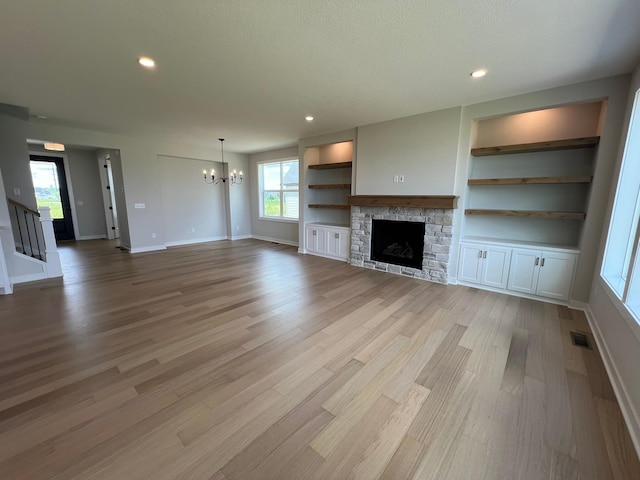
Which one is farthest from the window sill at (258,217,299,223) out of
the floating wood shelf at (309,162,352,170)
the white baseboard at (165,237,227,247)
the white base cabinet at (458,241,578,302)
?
the white base cabinet at (458,241,578,302)

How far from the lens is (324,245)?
6.04 m

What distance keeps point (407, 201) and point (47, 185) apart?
32.1 ft

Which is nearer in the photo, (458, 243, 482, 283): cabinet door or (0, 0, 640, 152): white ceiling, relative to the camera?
(0, 0, 640, 152): white ceiling

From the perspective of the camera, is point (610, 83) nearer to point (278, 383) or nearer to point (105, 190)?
point (278, 383)

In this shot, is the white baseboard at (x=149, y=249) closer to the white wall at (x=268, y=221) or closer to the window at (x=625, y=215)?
the white wall at (x=268, y=221)

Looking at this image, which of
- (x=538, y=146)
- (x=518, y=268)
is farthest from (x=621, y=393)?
(x=538, y=146)

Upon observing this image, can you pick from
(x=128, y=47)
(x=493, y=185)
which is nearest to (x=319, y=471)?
(x=128, y=47)

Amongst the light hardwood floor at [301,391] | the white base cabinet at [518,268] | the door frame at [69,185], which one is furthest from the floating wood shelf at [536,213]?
the door frame at [69,185]

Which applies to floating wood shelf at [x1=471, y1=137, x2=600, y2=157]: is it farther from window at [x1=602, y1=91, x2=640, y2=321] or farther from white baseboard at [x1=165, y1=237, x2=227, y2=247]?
white baseboard at [x1=165, y1=237, x2=227, y2=247]

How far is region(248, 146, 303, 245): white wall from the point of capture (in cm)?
731

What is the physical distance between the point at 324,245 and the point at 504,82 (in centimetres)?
418

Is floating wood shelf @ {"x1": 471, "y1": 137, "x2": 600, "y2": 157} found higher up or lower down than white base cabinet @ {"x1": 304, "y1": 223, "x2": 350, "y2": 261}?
higher up

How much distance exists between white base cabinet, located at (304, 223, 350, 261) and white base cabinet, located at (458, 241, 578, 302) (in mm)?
2311

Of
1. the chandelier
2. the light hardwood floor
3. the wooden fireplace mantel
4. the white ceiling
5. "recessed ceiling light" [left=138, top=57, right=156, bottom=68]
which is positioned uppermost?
the white ceiling
